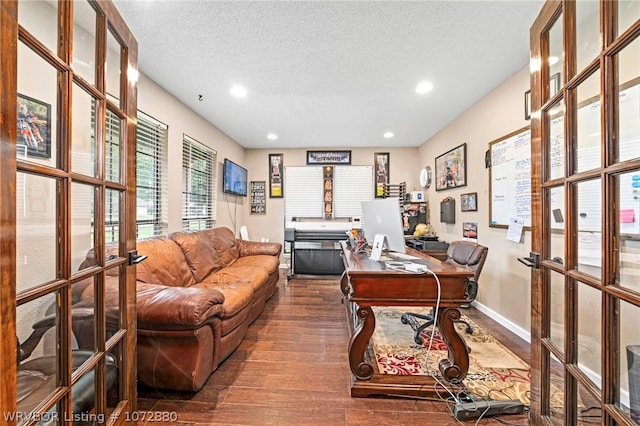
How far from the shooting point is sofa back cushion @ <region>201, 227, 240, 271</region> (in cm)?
336

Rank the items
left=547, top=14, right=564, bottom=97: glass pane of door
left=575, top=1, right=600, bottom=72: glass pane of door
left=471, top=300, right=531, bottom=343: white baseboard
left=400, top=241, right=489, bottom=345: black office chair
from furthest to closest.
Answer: left=471, top=300, right=531, bottom=343: white baseboard
left=400, top=241, right=489, bottom=345: black office chair
left=547, top=14, right=564, bottom=97: glass pane of door
left=575, top=1, right=600, bottom=72: glass pane of door

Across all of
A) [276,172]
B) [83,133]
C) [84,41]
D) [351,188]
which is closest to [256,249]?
[276,172]

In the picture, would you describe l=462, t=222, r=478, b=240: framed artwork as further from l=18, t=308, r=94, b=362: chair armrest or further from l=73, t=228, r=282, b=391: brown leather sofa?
l=18, t=308, r=94, b=362: chair armrest

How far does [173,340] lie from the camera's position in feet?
5.13

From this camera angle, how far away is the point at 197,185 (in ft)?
11.8

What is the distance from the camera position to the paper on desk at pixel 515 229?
2430 millimetres

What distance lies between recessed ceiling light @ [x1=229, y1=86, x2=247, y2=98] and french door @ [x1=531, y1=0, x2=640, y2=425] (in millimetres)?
2453

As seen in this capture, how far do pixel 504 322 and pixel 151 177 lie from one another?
13.2ft

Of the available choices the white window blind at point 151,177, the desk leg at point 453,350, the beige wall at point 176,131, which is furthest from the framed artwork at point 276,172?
the desk leg at point 453,350

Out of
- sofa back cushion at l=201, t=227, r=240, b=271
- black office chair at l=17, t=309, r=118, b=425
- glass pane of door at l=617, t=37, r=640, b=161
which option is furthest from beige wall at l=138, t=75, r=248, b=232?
glass pane of door at l=617, t=37, r=640, b=161

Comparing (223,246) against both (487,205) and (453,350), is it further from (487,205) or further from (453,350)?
(487,205)

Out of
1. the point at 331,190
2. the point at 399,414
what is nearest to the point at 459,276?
the point at 399,414

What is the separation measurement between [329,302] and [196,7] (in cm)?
318

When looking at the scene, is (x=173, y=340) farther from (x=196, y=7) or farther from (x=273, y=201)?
(x=273, y=201)
